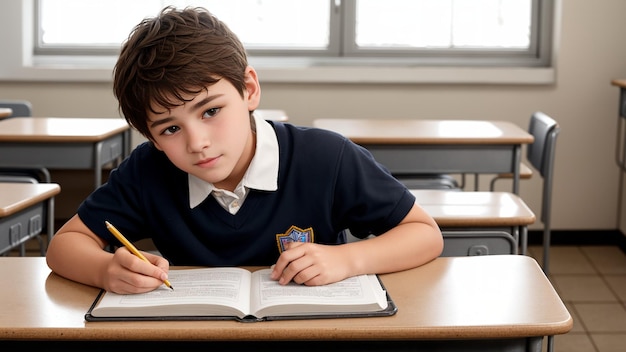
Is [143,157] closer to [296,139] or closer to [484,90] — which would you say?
[296,139]

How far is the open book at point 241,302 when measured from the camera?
1256mm

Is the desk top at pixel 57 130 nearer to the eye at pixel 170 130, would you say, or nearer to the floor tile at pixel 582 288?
the floor tile at pixel 582 288

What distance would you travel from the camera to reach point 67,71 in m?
4.84

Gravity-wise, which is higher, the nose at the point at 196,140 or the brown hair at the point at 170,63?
the brown hair at the point at 170,63

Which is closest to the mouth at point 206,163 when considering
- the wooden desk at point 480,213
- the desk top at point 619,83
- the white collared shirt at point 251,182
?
the white collared shirt at point 251,182

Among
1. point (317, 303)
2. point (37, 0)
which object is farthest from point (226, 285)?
point (37, 0)

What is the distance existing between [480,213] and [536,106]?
8.66ft

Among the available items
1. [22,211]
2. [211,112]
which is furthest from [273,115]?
[211,112]

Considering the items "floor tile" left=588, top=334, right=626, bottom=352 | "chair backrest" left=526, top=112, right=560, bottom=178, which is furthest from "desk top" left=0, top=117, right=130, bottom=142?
"floor tile" left=588, top=334, right=626, bottom=352

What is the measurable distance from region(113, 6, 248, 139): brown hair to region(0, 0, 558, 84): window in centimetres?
339

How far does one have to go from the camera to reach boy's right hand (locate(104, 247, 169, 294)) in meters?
1.34

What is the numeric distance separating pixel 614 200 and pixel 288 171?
11.8ft

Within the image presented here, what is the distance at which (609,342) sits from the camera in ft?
10.4

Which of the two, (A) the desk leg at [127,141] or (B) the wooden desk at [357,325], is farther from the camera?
(A) the desk leg at [127,141]
